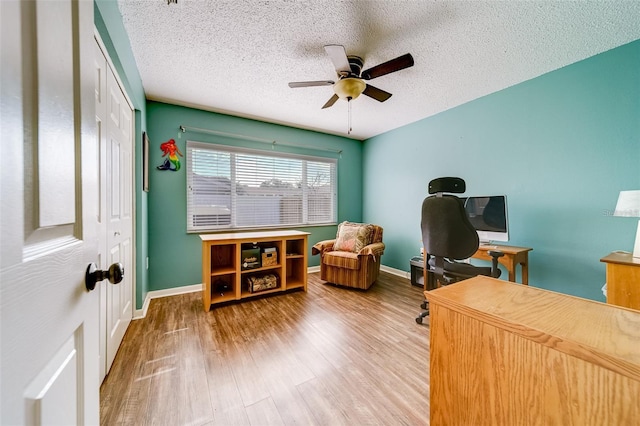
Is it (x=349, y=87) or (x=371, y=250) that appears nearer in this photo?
(x=349, y=87)

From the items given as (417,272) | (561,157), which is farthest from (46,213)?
(417,272)

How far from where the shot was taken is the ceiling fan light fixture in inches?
82.4

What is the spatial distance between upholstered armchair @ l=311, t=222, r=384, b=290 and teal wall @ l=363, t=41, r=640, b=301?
141 cm

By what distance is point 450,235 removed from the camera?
82.5 inches

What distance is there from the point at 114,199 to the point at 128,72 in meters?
1.05

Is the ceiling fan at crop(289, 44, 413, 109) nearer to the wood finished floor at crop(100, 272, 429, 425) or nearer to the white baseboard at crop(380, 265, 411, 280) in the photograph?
the wood finished floor at crop(100, 272, 429, 425)

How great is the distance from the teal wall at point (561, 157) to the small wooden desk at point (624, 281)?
0.62 meters

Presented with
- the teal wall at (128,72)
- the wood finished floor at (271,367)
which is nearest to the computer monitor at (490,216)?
the wood finished floor at (271,367)

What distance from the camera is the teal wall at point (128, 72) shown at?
4.41 feet

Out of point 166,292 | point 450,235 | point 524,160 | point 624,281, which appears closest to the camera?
point 624,281

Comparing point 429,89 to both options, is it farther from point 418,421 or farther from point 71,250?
point 71,250

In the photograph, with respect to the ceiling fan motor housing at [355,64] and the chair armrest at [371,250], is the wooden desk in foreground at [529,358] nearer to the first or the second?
the ceiling fan motor housing at [355,64]

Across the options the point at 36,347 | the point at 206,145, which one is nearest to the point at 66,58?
the point at 36,347

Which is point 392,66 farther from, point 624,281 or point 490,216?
point 624,281
